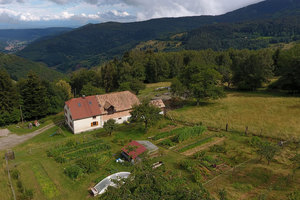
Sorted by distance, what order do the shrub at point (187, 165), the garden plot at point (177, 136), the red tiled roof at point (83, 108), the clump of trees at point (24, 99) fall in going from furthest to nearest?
the clump of trees at point (24, 99) → the red tiled roof at point (83, 108) → the garden plot at point (177, 136) → the shrub at point (187, 165)

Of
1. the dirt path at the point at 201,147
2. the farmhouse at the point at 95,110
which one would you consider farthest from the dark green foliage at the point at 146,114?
the dirt path at the point at 201,147

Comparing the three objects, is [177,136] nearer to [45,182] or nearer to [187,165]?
[187,165]

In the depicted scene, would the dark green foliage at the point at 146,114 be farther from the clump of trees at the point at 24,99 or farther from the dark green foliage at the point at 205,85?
the clump of trees at the point at 24,99

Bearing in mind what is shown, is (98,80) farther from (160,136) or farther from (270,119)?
(270,119)

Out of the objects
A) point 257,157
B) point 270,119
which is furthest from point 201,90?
point 257,157

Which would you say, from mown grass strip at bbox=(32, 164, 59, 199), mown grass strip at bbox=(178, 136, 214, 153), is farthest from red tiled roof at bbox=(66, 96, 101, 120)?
mown grass strip at bbox=(178, 136, 214, 153)

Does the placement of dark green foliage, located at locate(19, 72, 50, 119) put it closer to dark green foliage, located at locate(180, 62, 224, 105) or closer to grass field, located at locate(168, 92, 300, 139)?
grass field, located at locate(168, 92, 300, 139)
